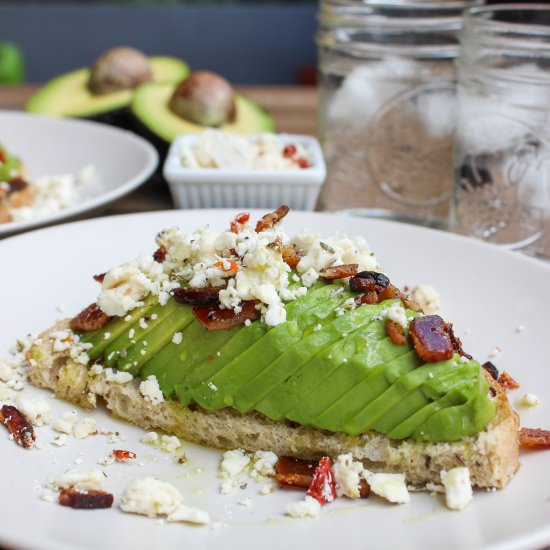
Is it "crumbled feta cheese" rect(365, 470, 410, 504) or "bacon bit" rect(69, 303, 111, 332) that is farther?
"bacon bit" rect(69, 303, 111, 332)

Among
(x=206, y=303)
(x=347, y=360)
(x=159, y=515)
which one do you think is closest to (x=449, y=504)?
(x=347, y=360)

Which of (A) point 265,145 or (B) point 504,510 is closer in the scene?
(B) point 504,510

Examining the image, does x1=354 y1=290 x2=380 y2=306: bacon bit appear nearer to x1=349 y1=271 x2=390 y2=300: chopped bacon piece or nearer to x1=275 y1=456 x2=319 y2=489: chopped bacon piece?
x1=349 y1=271 x2=390 y2=300: chopped bacon piece

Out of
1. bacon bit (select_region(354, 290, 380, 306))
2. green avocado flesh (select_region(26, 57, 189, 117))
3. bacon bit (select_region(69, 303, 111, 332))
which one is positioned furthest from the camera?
green avocado flesh (select_region(26, 57, 189, 117))

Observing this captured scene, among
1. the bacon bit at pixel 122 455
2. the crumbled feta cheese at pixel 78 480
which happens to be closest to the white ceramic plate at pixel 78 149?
the bacon bit at pixel 122 455

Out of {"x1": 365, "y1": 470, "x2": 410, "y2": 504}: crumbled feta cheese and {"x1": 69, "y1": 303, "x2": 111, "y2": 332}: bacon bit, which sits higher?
{"x1": 69, "y1": 303, "x2": 111, "y2": 332}: bacon bit

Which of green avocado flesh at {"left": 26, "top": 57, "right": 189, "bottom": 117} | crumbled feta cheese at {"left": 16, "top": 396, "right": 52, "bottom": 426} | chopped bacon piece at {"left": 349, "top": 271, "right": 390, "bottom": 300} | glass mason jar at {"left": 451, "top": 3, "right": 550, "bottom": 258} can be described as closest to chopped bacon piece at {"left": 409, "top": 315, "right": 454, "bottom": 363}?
chopped bacon piece at {"left": 349, "top": 271, "right": 390, "bottom": 300}

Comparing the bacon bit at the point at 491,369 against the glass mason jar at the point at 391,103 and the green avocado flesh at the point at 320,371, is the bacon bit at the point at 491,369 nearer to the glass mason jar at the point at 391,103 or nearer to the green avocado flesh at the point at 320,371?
the green avocado flesh at the point at 320,371

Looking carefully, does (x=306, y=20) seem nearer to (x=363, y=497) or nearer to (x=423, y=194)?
(x=423, y=194)
